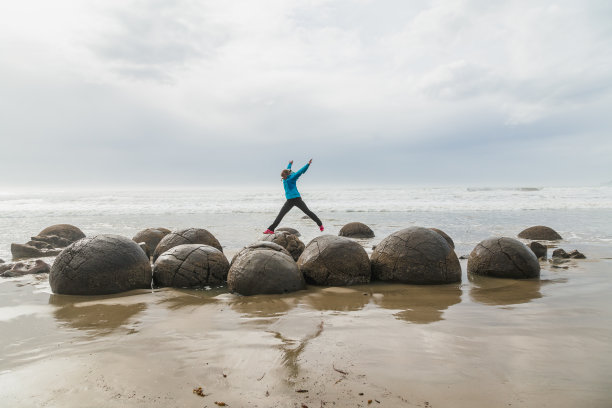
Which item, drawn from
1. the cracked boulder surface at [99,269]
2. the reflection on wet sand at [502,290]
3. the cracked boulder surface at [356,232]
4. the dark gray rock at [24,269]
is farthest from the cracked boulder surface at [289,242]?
the cracked boulder surface at [356,232]

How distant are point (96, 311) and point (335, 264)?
129 inches

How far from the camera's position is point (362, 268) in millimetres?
6016

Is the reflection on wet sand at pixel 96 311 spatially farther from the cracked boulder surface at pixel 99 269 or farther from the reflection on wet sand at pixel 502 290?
the reflection on wet sand at pixel 502 290

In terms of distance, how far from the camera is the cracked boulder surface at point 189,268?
5840 mm

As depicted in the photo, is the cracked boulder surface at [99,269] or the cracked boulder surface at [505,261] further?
the cracked boulder surface at [505,261]

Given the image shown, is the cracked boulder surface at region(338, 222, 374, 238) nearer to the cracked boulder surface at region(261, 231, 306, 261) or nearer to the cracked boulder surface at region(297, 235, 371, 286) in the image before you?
the cracked boulder surface at region(261, 231, 306, 261)

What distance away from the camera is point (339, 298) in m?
5.10

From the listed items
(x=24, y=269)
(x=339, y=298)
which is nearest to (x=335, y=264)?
(x=339, y=298)

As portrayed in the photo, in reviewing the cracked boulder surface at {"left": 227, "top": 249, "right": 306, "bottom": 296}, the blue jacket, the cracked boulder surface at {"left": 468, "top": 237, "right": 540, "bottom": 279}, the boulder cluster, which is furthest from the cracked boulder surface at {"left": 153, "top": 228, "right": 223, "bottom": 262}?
the cracked boulder surface at {"left": 468, "top": 237, "right": 540, "bottom": 279}

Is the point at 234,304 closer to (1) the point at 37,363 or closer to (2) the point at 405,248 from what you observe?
(1) the point at 37,363

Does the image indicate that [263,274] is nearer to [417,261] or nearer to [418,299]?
[418,299]

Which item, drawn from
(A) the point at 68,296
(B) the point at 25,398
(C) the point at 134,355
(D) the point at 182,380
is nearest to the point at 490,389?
(D) the point at 182,380

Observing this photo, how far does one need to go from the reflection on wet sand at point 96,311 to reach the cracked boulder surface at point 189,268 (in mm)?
743

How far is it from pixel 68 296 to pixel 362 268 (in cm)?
429
